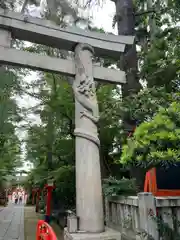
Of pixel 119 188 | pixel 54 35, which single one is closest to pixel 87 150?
pixel 119 188

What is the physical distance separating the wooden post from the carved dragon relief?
1272 millimetres

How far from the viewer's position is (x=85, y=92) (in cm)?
413

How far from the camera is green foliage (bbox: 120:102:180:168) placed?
218 cm

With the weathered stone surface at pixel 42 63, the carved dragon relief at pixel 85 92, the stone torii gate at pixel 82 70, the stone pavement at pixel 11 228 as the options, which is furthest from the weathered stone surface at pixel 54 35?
the stone pavement at pixel 11 228

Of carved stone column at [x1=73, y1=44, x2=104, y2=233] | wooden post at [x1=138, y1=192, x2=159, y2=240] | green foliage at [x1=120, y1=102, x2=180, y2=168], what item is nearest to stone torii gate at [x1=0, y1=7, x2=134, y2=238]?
carved stone column at [x1=73, y1=44, x2=104, y2=233]

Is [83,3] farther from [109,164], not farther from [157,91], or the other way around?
[109,164]

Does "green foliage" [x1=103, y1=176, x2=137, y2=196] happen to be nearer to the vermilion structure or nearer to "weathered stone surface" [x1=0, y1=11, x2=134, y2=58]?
the vermilion structure

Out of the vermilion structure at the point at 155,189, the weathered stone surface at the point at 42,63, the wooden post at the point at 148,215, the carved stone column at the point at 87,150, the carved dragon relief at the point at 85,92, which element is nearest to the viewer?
the wooden post at the point at 148,215

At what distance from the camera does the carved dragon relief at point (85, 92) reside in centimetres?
398

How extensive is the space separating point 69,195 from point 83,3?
777cm

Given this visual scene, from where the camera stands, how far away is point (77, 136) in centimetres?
390

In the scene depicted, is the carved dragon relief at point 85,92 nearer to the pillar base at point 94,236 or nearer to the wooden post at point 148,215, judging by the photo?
the wooden post at point 148,215

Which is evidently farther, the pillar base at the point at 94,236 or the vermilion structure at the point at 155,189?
the vermilion structure at the point at 155,189

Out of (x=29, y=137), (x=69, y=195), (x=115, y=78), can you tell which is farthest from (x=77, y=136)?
(x=29, y=137)
